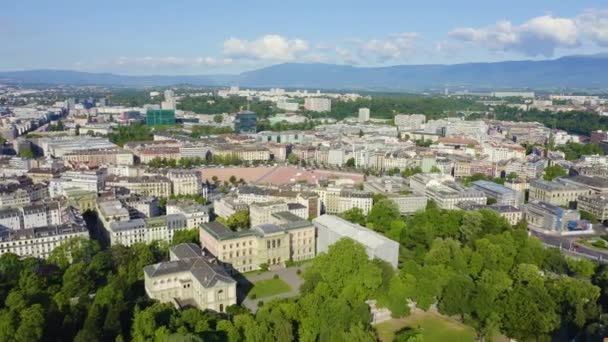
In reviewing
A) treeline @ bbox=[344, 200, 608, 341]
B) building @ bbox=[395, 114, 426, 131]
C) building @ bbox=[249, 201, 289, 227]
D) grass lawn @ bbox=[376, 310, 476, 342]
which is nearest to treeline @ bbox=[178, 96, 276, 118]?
building @ bbox=[395, 114, 426, 131]

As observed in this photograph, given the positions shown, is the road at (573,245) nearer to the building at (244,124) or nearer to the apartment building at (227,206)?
the apartment building at (227,206)

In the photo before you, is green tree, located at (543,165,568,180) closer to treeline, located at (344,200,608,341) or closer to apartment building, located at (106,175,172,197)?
treeline, located at (344,200,608,341)

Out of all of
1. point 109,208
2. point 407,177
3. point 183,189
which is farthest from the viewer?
point 407,177

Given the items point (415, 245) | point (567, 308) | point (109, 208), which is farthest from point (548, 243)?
point (109, 208)

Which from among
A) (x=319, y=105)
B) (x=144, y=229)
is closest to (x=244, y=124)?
(x=319, y=105)

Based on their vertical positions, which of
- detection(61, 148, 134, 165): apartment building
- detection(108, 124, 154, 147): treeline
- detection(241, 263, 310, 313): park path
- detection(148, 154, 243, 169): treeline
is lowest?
detection(241, 263, 310, 313): park path

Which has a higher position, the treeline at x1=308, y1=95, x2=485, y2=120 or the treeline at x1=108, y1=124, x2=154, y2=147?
the treeline at x1=308, y1=95, x2=485, y2=120

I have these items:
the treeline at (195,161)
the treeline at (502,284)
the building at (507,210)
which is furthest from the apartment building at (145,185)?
the building at (507,210)

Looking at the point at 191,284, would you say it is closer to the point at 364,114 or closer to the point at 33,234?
the point at 33,234

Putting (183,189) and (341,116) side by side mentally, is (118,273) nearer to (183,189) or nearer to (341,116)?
(183,189)
